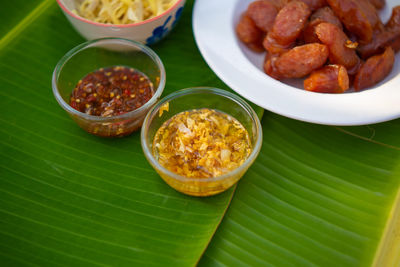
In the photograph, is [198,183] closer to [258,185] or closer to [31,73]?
[258,185]

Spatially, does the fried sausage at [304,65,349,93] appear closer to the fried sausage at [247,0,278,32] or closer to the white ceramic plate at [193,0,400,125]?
the white ceramic plate at [193,0,400,125]

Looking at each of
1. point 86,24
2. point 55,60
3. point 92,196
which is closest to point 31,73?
point 55,60

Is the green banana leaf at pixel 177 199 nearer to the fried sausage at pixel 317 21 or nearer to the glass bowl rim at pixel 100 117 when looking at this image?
the glass bowl rim at pixel 100 117

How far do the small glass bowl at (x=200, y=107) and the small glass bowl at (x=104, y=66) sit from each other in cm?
9

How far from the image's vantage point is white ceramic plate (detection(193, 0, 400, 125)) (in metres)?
1.88

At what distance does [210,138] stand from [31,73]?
3.86 feet

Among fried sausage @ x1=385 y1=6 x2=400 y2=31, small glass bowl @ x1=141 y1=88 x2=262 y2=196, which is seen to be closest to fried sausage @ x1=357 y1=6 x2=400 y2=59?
fried sausage @ x1=385 y1=6 x2=400 y2=31

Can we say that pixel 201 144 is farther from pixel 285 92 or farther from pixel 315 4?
pixel 315 4

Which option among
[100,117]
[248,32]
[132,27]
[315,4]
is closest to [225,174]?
[100,117]

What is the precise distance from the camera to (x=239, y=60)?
2104 mm

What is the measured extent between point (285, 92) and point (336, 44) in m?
0.38

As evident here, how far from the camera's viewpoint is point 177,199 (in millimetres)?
1954

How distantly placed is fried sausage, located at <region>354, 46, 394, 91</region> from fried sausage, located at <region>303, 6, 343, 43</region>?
262 millimetres

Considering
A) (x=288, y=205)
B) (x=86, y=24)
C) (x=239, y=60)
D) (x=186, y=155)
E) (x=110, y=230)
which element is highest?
(x=86, y=24)
